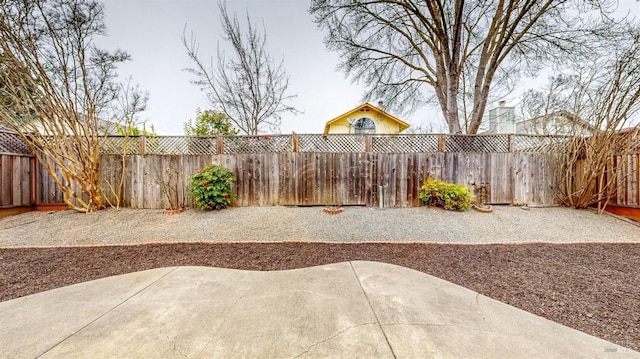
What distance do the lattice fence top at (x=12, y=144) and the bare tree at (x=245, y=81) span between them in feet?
17.1

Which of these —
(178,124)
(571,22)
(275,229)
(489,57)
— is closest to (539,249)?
(275,229)

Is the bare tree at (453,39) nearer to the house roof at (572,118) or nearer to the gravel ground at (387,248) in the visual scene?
the house roof at (572,118)

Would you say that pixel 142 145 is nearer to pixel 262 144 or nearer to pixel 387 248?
pixel 262 144

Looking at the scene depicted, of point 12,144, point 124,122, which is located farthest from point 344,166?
point 12,144

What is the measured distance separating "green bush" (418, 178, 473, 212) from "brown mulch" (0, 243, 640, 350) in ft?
5.23

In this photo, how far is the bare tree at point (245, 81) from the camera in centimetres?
888

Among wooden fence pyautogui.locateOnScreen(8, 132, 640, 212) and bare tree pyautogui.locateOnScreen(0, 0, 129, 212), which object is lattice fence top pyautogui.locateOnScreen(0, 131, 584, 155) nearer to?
wooden fence pyautogui.locateOnScreen(8, 132, 640, 212)

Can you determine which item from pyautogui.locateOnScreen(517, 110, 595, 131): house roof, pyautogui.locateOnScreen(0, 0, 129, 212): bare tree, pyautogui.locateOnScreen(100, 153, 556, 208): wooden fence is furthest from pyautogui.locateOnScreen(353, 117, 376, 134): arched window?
pyautogui.locateOnScreen(0, 0, 129, 212): bare tree

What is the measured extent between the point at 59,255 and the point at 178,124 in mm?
8497

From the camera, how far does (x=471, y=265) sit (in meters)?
2.92

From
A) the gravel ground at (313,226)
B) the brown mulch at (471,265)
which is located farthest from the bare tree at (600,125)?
the brown mulch at (471,265)

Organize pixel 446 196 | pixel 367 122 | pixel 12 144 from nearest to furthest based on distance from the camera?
→ pixel 12 144
pixel 446 196
pixel 367 122

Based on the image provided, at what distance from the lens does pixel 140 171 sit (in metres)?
5.67

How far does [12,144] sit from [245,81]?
6764 mm
